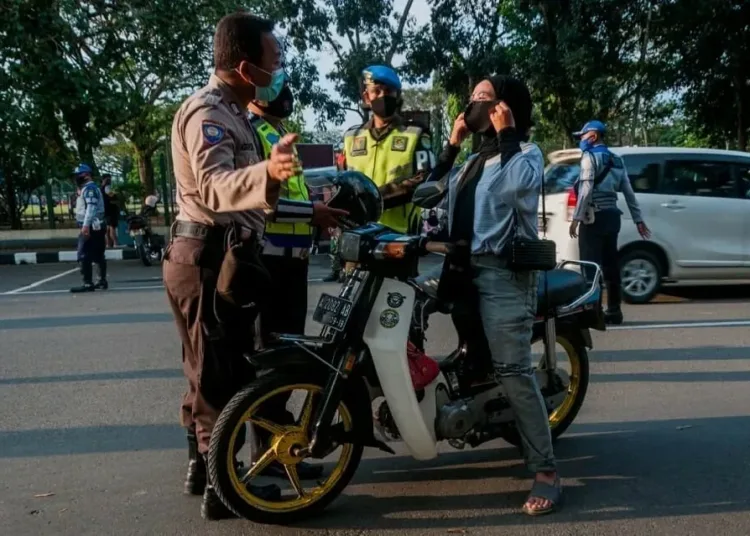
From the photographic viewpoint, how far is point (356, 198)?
11.0ft

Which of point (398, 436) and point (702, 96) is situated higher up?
point (702, 96)

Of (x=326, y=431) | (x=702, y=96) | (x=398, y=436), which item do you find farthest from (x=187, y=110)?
(x=702, y=96)

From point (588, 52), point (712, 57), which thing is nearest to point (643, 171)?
point (588, 52)

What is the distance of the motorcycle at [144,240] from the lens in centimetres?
1440

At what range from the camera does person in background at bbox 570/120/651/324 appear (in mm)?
7207

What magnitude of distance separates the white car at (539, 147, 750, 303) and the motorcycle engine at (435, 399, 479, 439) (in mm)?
5238

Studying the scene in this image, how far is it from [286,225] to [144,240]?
1149 centimetres

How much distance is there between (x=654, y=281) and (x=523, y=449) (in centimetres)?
563

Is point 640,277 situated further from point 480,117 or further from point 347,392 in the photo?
point 347,392

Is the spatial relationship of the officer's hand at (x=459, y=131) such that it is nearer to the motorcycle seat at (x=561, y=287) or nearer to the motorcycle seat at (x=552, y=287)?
the motorcycle seat at (x=552, y=287)

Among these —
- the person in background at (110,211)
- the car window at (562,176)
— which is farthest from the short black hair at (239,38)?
the person in background at (110,211)

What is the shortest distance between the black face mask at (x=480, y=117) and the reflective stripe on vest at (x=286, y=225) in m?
0.78

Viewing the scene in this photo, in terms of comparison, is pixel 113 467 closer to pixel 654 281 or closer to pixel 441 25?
pixel 654 281

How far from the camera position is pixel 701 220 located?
8.72m
